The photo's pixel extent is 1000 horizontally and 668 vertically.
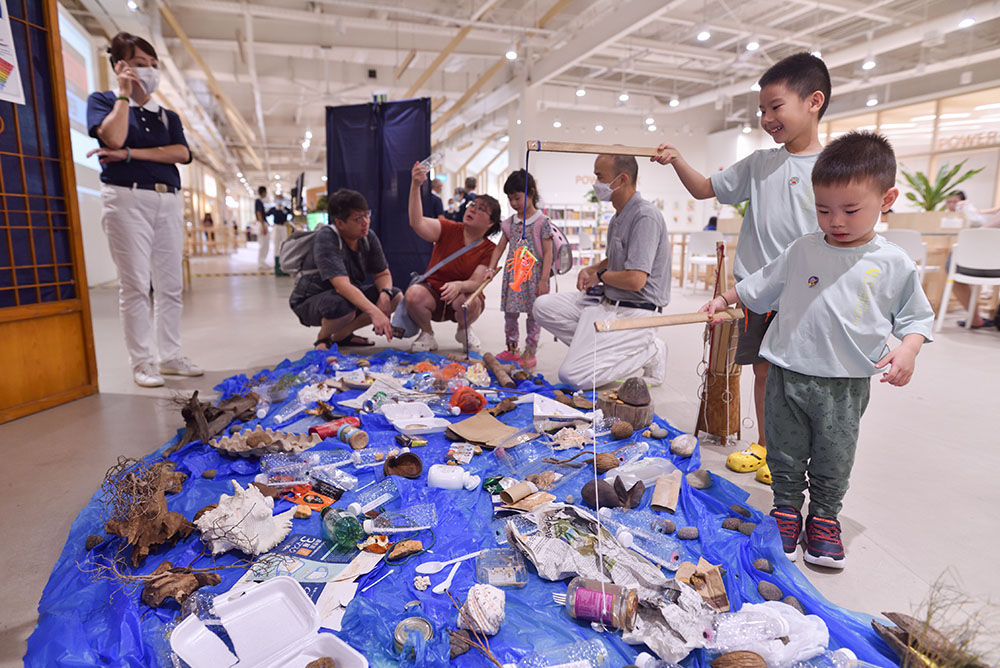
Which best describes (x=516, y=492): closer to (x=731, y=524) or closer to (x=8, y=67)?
(x=731, y=524)

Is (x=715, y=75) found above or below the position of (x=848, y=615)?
above

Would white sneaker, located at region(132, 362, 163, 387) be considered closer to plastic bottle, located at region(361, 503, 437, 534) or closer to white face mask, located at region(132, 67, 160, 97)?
white face mask, located at region(132, 67, 160, 97)

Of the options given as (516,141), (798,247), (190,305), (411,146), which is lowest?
(190,305)

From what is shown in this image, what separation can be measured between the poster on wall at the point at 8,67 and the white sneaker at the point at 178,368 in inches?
59.5

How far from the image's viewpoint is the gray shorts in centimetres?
215

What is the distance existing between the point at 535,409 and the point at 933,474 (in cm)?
163

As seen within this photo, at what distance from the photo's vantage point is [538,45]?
9.56 meters

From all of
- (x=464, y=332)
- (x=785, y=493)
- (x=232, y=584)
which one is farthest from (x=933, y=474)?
(x=464, y=332)

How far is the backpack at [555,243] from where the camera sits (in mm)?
3527

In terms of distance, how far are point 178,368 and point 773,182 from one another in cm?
337

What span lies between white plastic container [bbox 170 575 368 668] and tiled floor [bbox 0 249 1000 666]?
0.43 metres

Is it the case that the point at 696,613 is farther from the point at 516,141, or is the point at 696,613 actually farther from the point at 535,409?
the point at 516,141

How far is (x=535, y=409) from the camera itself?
2.58 meters

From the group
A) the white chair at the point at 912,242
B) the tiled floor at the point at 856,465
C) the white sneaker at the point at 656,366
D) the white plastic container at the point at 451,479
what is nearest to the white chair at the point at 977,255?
the white chair at the point at 912,242
